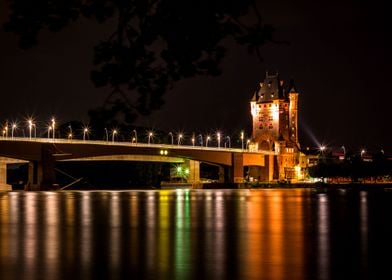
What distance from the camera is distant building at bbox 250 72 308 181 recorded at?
147375 mm

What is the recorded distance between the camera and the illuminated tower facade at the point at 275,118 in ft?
497

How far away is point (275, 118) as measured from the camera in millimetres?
155250

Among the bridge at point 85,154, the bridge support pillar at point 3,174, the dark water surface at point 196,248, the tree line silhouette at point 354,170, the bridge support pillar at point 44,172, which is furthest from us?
the tree line silhouette at point 354,170

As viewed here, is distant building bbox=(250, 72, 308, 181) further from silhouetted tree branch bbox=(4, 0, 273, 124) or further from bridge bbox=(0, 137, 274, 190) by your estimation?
silhouetted tree branch bbox=(4, 0, 273, 124)

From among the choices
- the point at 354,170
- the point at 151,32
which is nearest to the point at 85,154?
the point at 354,170

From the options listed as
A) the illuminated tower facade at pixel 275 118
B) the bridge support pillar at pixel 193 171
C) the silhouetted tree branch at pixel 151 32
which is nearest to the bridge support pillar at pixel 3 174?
the bridge support pillar at pixel 193 171

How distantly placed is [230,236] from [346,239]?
391 cm

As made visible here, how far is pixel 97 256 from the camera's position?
17.7m

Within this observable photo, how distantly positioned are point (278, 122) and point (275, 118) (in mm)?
1375

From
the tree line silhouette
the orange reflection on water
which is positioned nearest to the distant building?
the tree line silhouette

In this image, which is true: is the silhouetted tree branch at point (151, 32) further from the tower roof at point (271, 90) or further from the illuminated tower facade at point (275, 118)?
the tower roof at point (271, 90)

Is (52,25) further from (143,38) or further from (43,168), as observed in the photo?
(43,168)

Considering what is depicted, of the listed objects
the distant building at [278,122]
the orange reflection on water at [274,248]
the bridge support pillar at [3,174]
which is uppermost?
the distant building at [278,122]

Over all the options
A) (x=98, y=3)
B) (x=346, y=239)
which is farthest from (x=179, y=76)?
(x=346, y=239)
